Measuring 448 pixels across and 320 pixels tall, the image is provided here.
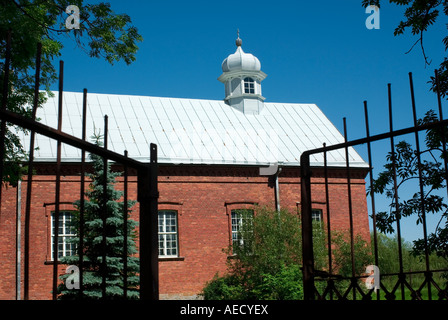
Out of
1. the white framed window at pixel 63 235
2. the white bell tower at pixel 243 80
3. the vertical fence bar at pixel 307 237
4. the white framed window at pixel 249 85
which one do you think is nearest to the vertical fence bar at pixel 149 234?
the vertical fence bar at pixel 307 237

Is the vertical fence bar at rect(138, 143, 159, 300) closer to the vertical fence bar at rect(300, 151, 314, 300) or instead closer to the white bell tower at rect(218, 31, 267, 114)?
the vertical fence bar at rect(300, 151, 314, 300)

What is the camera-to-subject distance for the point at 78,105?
22172mm

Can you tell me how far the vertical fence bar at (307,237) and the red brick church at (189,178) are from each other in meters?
14.1

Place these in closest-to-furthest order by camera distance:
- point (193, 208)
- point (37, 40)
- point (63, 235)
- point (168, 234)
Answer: point (37, 40)
point (63, 235)
point (168, 234)
point (193, 208)

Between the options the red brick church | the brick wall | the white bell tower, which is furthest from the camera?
the white bell tower

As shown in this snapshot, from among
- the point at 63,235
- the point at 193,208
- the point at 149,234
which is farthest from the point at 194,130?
the point at 149,234

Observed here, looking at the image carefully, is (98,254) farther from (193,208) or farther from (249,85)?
(249,85)

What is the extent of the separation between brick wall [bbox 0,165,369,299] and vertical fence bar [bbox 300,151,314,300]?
14.7 metres

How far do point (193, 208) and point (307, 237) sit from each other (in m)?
16.1

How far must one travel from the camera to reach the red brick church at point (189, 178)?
A: 18797 millimetres

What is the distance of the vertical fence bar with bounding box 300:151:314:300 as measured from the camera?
185 inches

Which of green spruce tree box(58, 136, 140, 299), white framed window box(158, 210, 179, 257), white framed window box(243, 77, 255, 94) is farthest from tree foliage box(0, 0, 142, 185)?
white framed window box(243, 77, 255, 94)

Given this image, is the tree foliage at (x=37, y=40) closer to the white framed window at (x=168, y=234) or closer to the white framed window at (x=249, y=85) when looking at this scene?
the white framed window at (x=168, y=234)

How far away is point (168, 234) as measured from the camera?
20562 millimetres
